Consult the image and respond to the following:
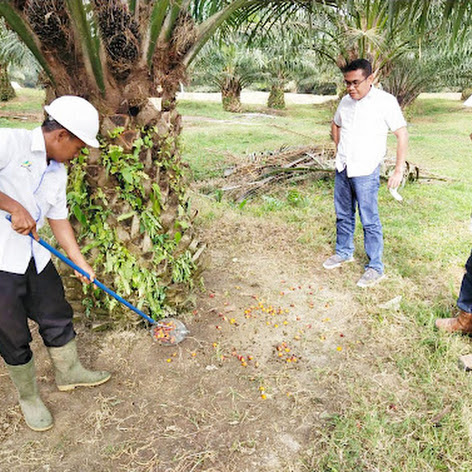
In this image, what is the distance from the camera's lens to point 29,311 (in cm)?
235

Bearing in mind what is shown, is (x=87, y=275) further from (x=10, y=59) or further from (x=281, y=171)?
(x=10, y=59)

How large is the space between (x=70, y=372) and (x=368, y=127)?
2.98 m

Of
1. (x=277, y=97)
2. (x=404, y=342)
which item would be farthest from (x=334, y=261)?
(x=277, y=97)

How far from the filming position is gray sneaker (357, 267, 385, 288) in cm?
372

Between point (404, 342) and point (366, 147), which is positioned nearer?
point (404, 342)

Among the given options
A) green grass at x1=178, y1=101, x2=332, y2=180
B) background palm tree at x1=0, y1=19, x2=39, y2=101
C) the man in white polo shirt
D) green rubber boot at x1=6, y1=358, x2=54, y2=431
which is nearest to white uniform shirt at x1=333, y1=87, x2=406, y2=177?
the man in white polo shirt

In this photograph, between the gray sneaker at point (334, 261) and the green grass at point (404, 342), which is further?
the gray sneaker at point (334, 261)

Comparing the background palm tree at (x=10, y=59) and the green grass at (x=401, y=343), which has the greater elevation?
the background palm tree at (x=10, y=59)

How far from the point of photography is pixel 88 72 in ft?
8.77

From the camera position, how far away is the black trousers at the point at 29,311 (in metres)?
2.13

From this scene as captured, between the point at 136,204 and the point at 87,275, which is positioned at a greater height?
the point at 136,204

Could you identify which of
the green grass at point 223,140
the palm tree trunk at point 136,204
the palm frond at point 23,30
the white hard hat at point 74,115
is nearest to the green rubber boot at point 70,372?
the palm tree trunk at point 136,204

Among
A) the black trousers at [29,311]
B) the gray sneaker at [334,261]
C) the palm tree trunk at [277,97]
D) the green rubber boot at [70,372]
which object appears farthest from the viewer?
the palm tree trunk at [277,97]

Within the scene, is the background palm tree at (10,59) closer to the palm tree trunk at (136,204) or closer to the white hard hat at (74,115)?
the palm tree trunk at (136,204)
